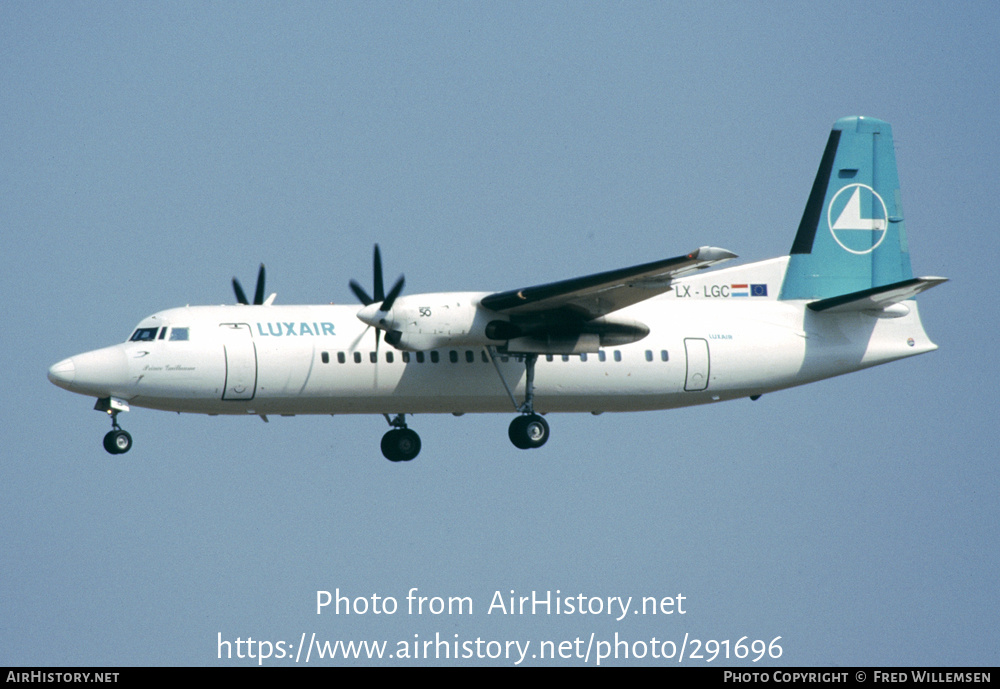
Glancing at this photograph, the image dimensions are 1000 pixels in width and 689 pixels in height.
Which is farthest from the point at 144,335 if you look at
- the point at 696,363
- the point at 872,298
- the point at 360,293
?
the point at 872,298

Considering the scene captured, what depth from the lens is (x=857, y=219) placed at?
1115 inches

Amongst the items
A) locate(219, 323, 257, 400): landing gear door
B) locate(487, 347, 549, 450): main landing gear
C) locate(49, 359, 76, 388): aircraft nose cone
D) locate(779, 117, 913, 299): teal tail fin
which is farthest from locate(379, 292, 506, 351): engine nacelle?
locate(779, 117, 913, 299): teal tail fin

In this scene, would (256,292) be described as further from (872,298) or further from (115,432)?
(872,298)

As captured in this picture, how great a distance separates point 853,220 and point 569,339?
7.12m

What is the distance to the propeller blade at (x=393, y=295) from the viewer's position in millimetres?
23406

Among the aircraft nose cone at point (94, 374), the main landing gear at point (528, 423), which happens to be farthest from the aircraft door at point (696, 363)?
the aircraft nose cone at point (94, 374)

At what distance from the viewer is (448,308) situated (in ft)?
78.1

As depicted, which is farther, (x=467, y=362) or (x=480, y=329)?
(x=467, y=362)

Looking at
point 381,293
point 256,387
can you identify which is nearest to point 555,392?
point 381,293

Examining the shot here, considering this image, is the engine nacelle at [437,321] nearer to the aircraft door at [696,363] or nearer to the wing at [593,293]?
the wing at [593,293]

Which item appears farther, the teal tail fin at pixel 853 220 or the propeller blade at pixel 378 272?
the teal tail fin at pixel 853 220

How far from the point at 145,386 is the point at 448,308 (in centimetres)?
505

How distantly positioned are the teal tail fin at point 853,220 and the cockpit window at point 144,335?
1178 cm

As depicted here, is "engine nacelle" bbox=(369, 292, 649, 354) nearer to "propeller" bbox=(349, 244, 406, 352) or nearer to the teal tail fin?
"propeller" bbox=(349, 244, 406, 352)
